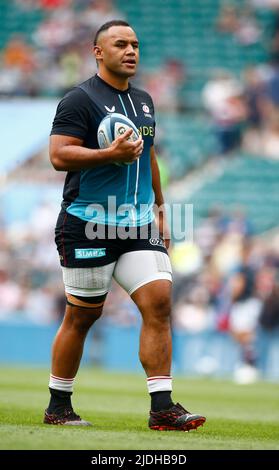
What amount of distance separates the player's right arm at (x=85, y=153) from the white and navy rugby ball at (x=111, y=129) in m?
0.13

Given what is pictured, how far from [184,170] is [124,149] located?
15.5 meters

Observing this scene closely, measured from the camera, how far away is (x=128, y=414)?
866cm

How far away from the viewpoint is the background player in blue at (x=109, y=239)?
23.3ft

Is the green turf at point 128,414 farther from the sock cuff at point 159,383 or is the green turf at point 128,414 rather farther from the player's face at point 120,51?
the player's face at point 120,51

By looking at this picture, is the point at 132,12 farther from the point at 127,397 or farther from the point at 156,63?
the point at 127,397

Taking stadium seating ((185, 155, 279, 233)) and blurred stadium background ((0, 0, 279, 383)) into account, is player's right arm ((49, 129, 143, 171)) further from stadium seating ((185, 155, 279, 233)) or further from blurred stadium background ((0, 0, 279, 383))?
stadium seating ((185, 155, 279, 233))

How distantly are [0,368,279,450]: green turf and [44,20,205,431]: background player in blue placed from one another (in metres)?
0.34

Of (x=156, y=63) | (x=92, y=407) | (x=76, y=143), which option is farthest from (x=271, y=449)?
(x=156, y=63)

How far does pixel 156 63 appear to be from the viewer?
2412 centimetres

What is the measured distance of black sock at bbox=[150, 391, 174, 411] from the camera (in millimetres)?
7098

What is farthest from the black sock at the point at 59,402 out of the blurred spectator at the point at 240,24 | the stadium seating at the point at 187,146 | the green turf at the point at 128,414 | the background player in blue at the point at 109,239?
the blurred spectator at the point at 240,24

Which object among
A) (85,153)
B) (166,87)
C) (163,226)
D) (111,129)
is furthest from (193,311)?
(85,153)

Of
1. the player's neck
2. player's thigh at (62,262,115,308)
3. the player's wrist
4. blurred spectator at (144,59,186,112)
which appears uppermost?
blurred spectator at (144,59,186,112)

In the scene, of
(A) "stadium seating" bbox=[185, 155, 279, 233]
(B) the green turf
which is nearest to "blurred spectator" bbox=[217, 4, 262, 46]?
(A) "stadium seating" bbox=[185, 155, 279, 233]
